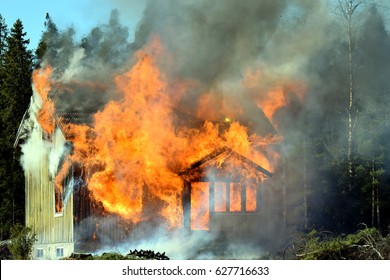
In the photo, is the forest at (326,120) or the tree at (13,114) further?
the tree at (13,114)

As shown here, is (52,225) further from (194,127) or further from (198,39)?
(198,39)

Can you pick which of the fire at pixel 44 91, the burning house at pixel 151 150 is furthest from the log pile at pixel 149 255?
the fire at pixel 44 91

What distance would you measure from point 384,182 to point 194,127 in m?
10.2

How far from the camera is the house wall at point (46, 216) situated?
23875mm

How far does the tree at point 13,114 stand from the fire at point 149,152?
25.8ft

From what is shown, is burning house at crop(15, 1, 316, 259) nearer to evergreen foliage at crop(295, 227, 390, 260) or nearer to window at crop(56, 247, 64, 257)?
window at crop(56, 247, 64, 257)

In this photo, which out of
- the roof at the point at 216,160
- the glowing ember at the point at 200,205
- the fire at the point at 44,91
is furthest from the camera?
the fire at the point at 44,91

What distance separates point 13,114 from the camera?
31672 mm

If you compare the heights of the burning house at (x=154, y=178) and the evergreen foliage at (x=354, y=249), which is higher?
the burning house at (x=154, y=178)

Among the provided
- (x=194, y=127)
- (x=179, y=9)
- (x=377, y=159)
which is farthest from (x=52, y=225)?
(x=377, y=159)

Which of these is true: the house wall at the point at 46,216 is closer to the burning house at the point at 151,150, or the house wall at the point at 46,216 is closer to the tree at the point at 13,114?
the burning house at the point at 151,150

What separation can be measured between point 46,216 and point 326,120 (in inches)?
623

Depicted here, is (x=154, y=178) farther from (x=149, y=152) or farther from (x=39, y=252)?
(x=39, y=252)
